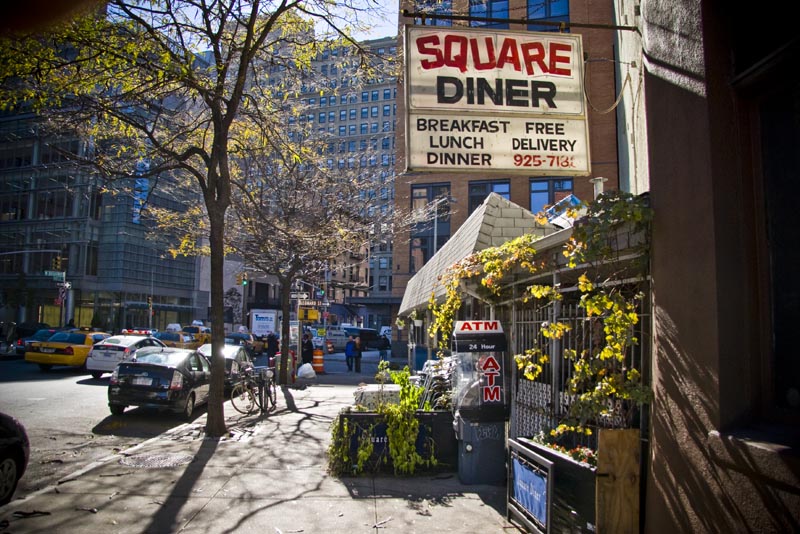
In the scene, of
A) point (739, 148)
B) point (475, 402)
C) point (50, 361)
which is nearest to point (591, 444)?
point (475, 402)

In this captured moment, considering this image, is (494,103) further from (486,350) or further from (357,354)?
(357,354)

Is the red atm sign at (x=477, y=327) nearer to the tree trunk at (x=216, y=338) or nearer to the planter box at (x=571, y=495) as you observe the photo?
the planter box at (x=571, y=495)

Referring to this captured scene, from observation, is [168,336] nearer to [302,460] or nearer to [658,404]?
[302,460]

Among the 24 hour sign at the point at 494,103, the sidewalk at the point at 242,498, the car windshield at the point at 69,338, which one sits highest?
the 24 hour sign at the point at 494,103

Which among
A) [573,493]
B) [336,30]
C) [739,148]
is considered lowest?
[573,493]

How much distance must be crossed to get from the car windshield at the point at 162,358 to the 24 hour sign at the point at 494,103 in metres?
8.80

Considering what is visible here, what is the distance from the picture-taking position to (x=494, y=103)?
5.09 metres

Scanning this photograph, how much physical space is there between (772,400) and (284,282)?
17.0 m

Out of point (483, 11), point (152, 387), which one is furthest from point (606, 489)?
point (152, 387)

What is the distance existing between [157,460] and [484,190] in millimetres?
29658

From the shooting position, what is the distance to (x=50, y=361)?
1933cm

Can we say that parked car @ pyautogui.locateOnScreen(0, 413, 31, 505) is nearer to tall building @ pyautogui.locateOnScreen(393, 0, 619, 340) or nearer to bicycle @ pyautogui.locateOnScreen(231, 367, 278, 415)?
bicycle @ pyautogui.locateOnScreen(231, 367, 278, 415)

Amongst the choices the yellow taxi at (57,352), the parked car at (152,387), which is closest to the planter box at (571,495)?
the parked car at (152,387)

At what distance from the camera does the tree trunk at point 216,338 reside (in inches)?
376
